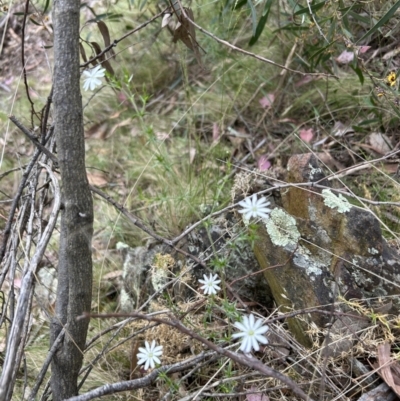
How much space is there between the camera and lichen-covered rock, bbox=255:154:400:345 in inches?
51.2

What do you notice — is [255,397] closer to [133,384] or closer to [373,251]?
[133,384]

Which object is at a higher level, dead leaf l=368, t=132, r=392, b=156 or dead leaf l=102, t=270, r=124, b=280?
dead leaf l=102, t=270, r=124, b=280

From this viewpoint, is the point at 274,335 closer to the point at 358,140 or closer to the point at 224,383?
the point at 224,383

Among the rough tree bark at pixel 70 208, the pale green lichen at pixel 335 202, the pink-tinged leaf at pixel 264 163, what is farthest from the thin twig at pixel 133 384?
the pink-tinged leaf at pixel 264 163

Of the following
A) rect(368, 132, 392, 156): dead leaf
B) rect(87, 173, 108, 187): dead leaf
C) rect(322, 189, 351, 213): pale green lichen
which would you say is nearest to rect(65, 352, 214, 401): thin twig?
rect(322, 189, 351, 213): pale green lichen

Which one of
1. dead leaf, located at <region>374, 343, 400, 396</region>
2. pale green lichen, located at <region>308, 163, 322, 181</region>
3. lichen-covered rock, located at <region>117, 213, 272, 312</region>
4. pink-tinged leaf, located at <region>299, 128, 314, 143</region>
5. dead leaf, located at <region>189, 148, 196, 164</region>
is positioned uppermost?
pale green lichen, located at <region>308, 163, 322, 181</region>

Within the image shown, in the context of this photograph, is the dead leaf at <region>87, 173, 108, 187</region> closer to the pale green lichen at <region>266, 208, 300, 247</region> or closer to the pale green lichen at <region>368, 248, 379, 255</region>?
the pale green lichen at <region>266, 208, 300, 247</region>

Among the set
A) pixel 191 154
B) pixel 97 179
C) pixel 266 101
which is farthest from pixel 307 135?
pixel 97 179

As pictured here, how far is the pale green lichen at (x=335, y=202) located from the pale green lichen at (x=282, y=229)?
0.10 m

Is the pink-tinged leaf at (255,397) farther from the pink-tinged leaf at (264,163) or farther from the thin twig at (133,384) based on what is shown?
the pink-tinged leaf at (264,163)

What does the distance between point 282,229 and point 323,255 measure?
124mm

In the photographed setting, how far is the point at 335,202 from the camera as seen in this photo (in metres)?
1.34

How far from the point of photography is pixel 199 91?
2637 mm

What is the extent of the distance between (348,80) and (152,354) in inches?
64.2
